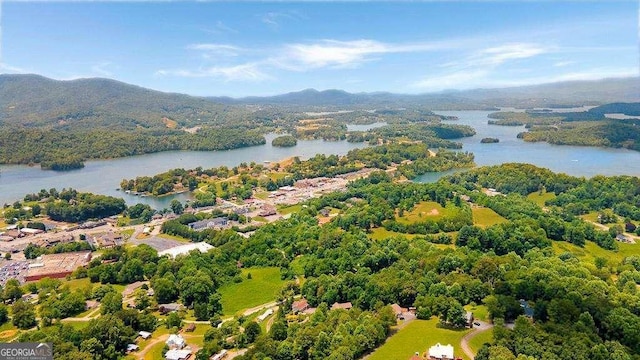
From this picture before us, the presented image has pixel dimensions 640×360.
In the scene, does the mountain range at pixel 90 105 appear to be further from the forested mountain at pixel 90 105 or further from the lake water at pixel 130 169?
the lake water at pixel 130 169

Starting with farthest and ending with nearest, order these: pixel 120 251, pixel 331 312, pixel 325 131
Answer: pixel 325 131 → pixel 120 251 → pixel 331 312

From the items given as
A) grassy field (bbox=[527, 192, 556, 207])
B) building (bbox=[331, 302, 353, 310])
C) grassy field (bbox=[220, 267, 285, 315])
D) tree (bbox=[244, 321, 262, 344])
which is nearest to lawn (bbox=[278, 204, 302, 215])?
grassy field (bbox=[220, 267, 285, 315])

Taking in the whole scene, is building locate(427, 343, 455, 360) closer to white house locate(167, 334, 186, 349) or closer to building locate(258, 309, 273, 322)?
building locate(258, 309, 273, 322)

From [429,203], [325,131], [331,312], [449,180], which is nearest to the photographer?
[331,312]

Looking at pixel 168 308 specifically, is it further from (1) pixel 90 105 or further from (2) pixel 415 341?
(1) pixel 90 105

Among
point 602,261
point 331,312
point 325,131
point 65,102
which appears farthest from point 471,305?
point 65,102

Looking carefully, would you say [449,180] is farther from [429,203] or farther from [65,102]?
[65,102]

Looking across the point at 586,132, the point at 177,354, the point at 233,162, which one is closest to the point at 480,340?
the point at 177,354
